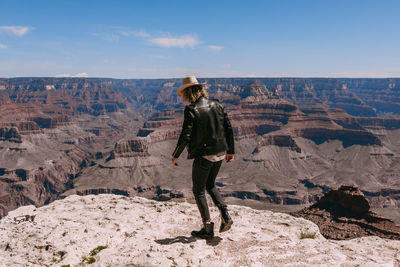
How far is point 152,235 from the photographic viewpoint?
26.3 ft

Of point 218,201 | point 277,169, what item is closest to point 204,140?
point 218,201

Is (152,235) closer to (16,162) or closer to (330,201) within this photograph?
(330,201)

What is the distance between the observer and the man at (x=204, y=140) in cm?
693

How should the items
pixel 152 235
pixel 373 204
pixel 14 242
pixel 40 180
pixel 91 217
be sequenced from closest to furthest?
pixel 14 242 → pixel 152 235 → pixel 91 217 → pixel 373 204 → pixel 40 180

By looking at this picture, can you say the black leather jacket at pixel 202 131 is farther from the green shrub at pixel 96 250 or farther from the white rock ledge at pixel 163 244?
the green shrub at pixel 96 250

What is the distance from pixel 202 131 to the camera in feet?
22.9

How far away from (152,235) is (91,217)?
2711 mm

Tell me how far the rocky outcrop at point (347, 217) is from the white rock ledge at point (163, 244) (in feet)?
126

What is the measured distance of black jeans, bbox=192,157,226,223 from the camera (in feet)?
23.5

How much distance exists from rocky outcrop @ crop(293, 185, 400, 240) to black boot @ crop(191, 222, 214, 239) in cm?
4014

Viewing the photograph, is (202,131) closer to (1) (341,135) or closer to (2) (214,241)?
(2) (214,241)

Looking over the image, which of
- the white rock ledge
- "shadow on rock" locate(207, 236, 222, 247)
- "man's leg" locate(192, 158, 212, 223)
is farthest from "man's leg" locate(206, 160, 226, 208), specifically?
the white rock ledge

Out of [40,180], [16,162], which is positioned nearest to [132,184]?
[40,180]

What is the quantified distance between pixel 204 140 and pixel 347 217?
52.0 meters
